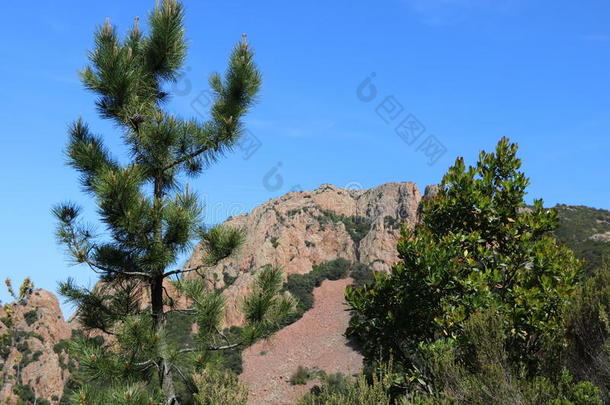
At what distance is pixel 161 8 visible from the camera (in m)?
8.91

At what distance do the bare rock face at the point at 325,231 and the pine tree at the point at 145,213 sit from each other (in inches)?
1782

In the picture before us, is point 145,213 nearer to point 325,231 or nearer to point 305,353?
point 305,353

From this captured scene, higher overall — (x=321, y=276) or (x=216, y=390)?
(x=321, y=276)

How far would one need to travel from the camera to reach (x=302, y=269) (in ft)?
204

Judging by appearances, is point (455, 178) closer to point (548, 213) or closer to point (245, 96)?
point (548, 213)

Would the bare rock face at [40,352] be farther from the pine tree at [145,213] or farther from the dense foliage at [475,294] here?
the dense foliage at [475,294]

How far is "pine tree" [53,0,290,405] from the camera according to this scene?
7.50 m

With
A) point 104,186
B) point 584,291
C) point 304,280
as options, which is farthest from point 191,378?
point 304,280

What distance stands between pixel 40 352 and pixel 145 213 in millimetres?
37419

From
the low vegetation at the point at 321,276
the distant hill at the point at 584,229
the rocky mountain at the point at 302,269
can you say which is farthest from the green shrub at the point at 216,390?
the low vegetation at the point at 321,276

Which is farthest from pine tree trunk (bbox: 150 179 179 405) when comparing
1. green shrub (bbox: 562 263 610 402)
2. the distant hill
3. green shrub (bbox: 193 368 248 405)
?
the distant hill

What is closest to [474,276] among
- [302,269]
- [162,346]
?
[162,346]

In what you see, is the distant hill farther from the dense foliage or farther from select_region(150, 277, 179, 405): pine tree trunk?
select_region(150, 277, 179, 405): pine tree trunk

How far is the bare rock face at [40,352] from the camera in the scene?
3556cm
